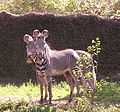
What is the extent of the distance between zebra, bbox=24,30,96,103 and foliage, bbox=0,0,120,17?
6518mm

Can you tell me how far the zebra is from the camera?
42.2ft

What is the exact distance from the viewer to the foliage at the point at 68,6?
20594 mm

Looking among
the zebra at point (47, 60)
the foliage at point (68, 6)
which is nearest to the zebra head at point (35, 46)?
the zebra at point (47, 60)

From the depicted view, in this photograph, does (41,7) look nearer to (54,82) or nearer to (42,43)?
(54,82)

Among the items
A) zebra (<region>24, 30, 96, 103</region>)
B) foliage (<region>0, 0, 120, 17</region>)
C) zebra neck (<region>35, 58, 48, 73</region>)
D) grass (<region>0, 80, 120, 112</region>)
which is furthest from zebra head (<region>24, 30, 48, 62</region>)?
foliage (<region>0, 0, 120, 17</region>)

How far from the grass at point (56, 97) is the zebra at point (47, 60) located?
0.66m

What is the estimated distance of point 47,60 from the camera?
13422 mm

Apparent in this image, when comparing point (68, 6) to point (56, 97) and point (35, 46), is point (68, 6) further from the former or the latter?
point (35, 46)

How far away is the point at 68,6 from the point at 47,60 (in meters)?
7.75

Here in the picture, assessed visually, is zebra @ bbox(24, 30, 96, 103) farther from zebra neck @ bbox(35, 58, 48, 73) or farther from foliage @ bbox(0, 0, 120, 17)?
foliage @ bbox(0, 0, 120, 17)

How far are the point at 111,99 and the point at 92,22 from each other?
4.37 meters

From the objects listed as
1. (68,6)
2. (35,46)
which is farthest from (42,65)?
(68,6)

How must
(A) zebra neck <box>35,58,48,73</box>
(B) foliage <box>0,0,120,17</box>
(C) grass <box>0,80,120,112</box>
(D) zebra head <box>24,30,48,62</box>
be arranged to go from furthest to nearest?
(B) foliage <box>0,0,120,17</box> < (A) zebra neck <box>35,58,48,73</box> < (D) zebra head <box>24,30,48,62</box> < (C) grass <box>0,80,120,112</box>

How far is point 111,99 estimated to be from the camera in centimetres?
1431
